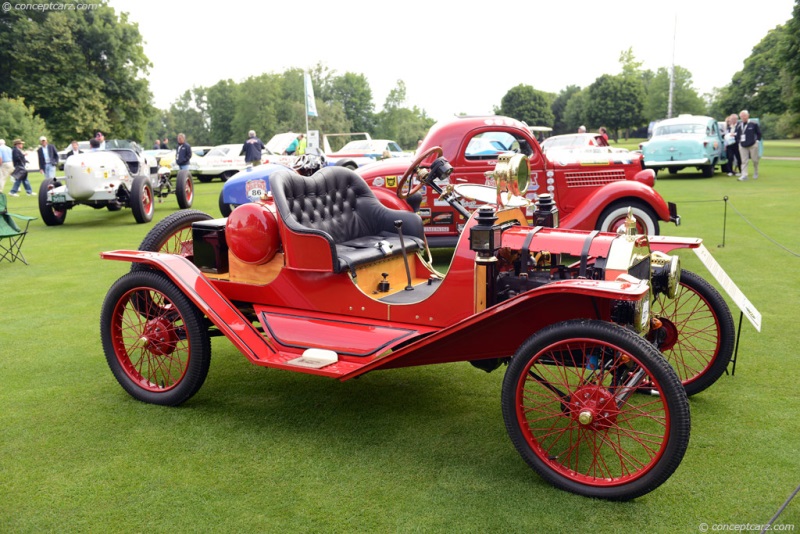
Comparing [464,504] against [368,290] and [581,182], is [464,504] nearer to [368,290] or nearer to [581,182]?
[368,290]

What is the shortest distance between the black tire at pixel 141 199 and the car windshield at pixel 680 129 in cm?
1472

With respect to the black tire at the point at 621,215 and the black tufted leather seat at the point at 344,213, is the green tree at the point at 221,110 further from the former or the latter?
the black tufted leather seat at the point at 344,213

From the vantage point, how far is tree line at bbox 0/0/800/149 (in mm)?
36844

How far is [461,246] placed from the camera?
10.7 ft

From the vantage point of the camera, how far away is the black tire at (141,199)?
11516 mm

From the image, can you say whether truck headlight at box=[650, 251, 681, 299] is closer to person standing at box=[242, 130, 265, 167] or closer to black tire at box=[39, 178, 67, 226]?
black tire at box=[39, 178, 67, 226]

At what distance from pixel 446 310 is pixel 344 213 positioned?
141 centimetres

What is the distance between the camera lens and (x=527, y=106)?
62719 mm

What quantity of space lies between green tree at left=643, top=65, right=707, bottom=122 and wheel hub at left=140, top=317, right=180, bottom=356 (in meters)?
63.1

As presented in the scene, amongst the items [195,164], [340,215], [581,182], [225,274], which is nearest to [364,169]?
[581,182]

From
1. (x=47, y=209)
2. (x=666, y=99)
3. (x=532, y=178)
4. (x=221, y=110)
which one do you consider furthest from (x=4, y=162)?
(x=221, y=110)

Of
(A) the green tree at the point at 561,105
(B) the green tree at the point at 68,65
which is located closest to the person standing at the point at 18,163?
(B) the green tree at the point at 68,65

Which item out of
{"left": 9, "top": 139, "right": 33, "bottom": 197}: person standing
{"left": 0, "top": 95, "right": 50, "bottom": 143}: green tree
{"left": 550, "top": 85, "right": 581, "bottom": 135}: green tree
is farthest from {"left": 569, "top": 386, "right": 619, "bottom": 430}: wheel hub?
{"left": 550, "top": 85, "right": 581, "bottom": 135}: green tree

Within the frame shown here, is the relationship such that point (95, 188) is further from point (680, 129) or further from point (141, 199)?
point (680, 129)
